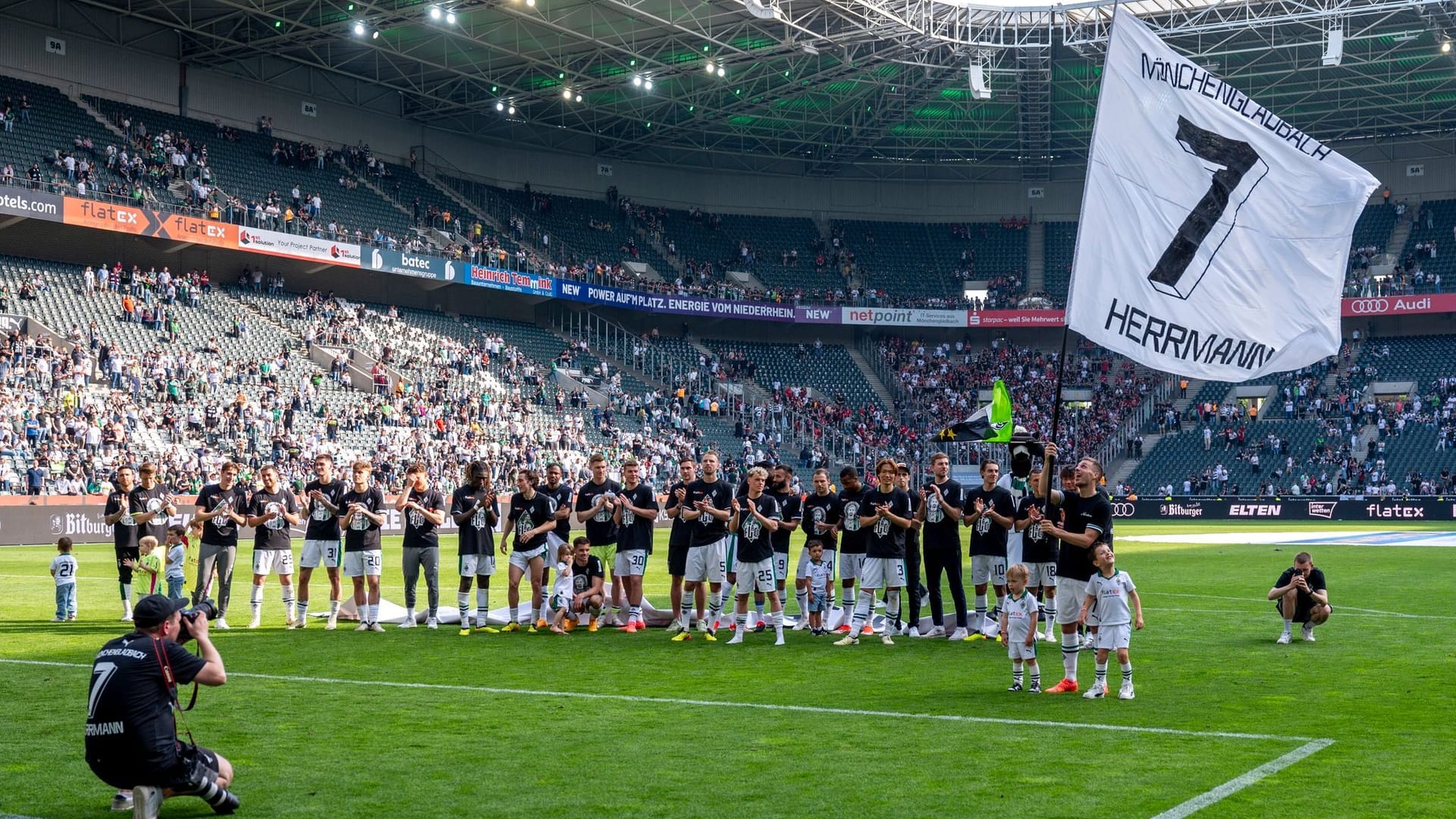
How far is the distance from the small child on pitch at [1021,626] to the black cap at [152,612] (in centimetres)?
670

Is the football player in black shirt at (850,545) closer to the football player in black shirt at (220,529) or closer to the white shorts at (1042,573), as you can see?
the white shorts at (1042,573)

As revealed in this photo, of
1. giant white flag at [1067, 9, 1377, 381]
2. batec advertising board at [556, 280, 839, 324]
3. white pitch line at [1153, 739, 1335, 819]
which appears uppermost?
batec advertising board at [556, 280, 839, 324]

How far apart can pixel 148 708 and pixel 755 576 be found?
365 inches

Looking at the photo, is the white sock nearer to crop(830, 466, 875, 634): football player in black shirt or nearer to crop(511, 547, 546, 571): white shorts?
crop(830, 466, 875, 634): football player in black shirt

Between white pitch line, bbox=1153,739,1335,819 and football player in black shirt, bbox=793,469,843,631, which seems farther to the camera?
football player in black shirt, bbox=793,469,843,631

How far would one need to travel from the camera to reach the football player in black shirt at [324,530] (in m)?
16.8

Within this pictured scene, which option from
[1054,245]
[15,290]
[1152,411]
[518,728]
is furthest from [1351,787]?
[1054,245]

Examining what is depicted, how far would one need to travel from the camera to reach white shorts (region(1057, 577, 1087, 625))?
11781mm

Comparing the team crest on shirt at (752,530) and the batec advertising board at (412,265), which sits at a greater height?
the batec advertising board at (412,265)

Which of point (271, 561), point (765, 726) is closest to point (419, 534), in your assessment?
point (271, 561)

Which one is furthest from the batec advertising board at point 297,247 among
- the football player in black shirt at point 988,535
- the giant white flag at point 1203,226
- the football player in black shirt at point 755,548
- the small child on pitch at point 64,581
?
the giant white flag at point 1203,226

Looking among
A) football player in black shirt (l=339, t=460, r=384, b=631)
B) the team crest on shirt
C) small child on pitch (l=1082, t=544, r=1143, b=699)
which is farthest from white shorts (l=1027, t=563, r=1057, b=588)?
football player in black shirt (l=339, t=460, r=384, b=631)

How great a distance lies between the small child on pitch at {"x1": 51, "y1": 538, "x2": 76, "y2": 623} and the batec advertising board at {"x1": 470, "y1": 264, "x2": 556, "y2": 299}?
37815 mm

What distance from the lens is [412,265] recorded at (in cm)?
5316
